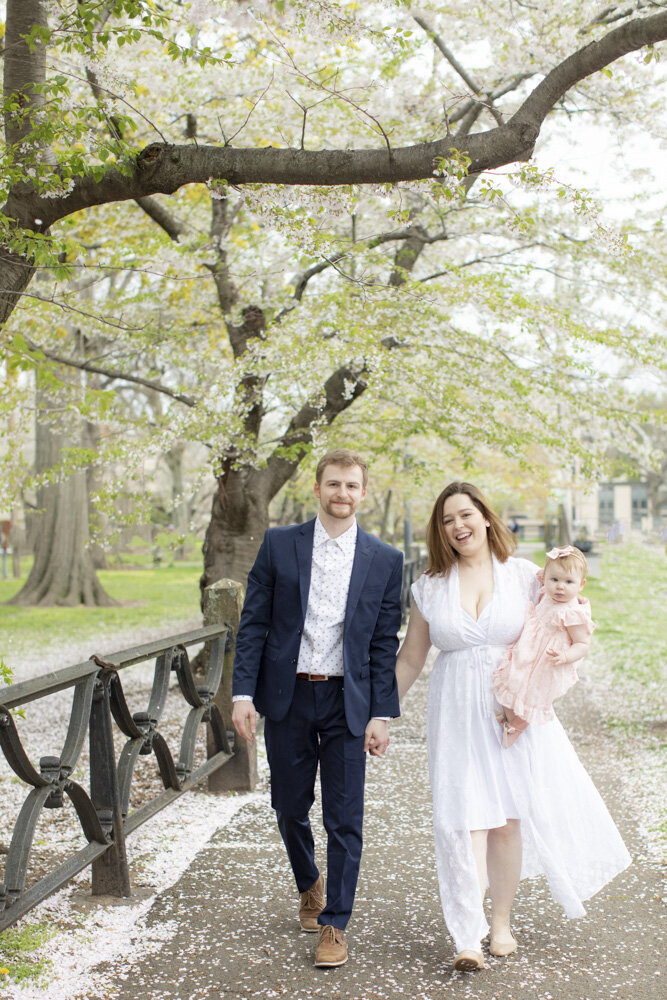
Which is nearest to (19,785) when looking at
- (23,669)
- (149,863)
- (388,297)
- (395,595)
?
(149,863)

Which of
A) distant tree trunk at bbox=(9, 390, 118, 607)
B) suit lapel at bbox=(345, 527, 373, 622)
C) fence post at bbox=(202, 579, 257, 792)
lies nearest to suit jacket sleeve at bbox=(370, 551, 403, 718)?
suit lapel at bbox=(345, 527, 373, 622)

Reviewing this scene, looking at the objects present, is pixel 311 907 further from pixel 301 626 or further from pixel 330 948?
pixel 301 626

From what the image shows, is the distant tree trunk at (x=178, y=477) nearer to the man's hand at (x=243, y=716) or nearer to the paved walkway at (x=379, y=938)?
the paved walkway at (x=379, y=938)

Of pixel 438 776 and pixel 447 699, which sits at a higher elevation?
pixel 447 699

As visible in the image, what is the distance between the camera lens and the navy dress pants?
356 centimetres

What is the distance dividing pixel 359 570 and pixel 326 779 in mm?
825

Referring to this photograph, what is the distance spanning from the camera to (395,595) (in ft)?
12.5

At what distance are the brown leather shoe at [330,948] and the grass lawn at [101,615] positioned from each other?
30.8 feet

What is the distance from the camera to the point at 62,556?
21938 millimetres

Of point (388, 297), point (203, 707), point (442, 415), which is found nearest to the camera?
point (203, 707)

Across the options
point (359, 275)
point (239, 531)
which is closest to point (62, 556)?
point (239, 531)

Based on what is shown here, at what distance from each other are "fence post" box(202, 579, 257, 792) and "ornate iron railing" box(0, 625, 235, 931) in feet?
0.81

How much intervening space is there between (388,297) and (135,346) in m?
3.31

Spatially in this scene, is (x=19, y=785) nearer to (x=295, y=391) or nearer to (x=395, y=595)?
(x=395, y=595)
